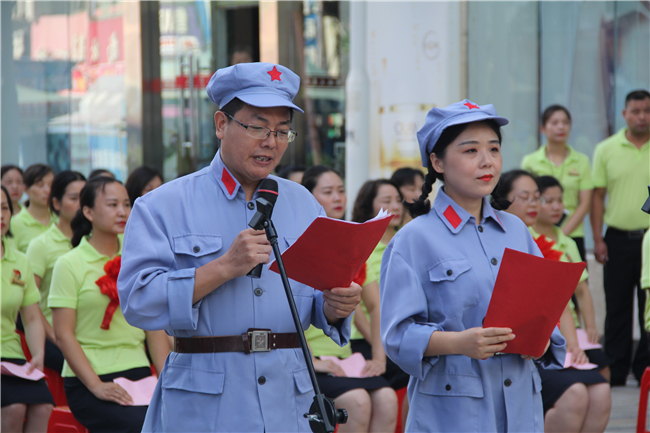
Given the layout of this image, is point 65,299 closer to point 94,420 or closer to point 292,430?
point 94,420

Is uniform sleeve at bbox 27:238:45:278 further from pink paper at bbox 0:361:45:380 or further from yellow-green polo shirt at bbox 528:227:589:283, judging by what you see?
yellow-green polo shirt at bbox 528:227:589:283

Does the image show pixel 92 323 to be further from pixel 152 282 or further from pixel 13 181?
pixel 13 181

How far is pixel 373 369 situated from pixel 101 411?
150 centimetres

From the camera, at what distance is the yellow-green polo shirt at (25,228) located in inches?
236

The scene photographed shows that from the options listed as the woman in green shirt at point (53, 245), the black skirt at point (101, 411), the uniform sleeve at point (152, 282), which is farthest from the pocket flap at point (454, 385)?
the woman in green shirt at point (53, 245)

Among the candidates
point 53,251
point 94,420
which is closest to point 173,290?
point 94,420

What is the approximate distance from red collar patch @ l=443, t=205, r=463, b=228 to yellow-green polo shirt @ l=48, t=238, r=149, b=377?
2.11 meters

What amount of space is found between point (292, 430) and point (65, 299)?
6.82 feet

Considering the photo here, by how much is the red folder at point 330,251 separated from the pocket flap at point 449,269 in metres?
0.36

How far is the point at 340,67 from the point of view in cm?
901

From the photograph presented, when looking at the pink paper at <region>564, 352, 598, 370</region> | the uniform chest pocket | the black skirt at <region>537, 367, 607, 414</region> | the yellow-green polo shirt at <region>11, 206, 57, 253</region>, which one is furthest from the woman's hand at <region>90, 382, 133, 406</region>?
the yellow-green polo shirt at <region>11, 206, 57, 253</region>

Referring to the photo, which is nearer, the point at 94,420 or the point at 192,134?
the point at 94,420

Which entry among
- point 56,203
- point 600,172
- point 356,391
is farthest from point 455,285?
point 600,172

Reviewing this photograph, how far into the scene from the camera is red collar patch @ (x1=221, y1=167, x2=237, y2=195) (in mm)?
2279
